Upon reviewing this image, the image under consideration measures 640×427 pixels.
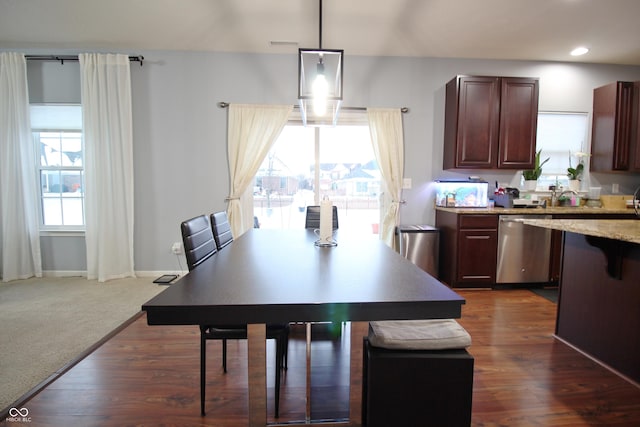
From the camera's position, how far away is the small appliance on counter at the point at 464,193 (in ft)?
Result: 12.7

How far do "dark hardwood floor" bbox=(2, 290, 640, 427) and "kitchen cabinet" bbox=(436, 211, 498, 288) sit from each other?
3.34ft

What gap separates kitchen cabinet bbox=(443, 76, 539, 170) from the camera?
3.54 meters

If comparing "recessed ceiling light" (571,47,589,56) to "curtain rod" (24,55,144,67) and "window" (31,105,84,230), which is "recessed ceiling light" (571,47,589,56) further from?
"window" (31,105,84,230)

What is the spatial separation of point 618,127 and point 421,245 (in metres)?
2.74

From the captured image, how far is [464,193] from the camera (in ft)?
12.8

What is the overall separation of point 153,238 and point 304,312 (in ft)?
11.6

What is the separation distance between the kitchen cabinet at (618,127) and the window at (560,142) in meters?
0.17

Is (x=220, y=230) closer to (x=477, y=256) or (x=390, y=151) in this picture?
(x=390, y=151)

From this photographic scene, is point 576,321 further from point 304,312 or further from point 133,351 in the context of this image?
point 133,351

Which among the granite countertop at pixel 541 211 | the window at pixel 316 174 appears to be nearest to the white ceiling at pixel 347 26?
the window at pixel 316 174

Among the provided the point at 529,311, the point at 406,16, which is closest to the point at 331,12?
the point at 406,16

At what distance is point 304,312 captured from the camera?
97 centimetres

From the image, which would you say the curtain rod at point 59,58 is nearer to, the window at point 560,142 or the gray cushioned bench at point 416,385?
the gray cushioned bench at point 416,385

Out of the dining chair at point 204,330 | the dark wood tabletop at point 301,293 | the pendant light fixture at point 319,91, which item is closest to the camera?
the dark wood tabletop at point 301,293
